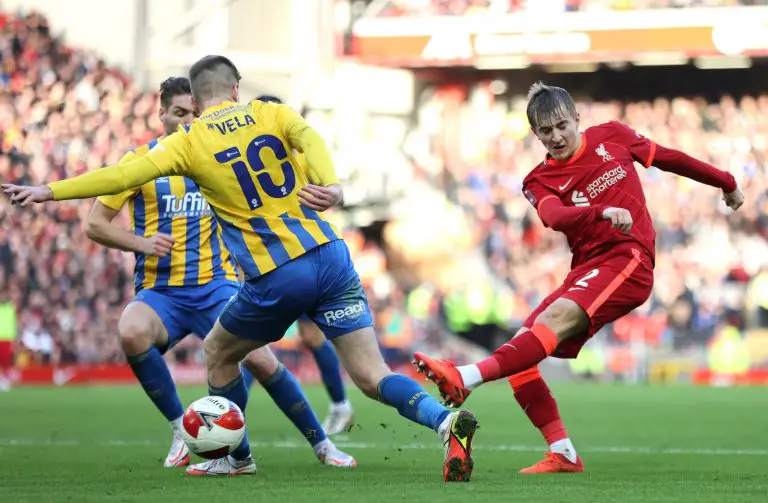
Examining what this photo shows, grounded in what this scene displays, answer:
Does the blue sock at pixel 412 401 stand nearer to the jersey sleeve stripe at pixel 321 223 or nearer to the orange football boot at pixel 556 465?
the jersey sleeve stripe at pixel 321 223

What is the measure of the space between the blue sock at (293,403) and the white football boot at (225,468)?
0.57m

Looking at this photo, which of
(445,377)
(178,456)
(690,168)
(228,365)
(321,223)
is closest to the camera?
(445,377)

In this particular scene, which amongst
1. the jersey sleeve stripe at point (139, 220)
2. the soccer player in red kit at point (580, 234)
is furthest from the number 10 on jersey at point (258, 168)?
the jersey sleeve stripe at point (139, 220)

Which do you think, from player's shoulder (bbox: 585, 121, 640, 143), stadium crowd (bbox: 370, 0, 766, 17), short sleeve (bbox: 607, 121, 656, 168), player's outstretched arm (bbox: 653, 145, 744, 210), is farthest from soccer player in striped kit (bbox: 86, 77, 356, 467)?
stadium crowd (bbox: 370, 0, 766, 17)

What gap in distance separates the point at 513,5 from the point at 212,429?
22.6 m

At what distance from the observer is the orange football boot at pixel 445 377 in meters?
6.06

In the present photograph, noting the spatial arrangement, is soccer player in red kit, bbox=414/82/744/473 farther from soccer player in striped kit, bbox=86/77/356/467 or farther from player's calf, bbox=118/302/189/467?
player's calf, bbox=118/302/189/467

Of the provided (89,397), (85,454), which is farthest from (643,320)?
(85,454)

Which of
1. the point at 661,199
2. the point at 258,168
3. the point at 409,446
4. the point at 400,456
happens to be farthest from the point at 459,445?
the point at 661,199

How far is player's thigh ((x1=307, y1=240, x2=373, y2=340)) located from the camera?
6.38 metres

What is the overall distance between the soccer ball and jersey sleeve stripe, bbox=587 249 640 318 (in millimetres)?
1929

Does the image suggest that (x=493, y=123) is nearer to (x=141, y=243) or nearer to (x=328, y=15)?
(x=328, y=15)

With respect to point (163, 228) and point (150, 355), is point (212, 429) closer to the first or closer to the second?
point (150, 355)

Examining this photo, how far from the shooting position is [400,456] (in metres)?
8.27
